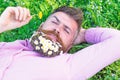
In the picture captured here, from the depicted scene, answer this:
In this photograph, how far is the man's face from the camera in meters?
3.74

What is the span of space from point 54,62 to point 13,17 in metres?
0.49

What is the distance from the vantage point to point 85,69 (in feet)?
11.9

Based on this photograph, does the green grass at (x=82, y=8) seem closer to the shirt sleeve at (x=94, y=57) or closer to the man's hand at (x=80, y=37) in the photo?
the man's hand at (x=80, y=37)

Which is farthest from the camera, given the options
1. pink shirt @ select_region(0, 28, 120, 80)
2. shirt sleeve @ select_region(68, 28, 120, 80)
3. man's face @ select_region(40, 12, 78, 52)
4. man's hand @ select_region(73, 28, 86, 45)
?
man's hand @ select_region(73, 28, 86, 45)

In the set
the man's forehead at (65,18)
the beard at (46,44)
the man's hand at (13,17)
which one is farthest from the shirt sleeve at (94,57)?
the man's hand at (13,17)

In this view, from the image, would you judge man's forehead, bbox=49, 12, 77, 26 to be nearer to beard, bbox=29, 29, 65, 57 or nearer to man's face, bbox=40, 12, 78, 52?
man's face, bbox=40, 12, 78, 52

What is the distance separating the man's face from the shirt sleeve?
0.55 ft

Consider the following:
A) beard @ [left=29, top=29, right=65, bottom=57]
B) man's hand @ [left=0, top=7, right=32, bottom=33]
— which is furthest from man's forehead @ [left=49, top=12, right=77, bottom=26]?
man's hand @ [left=0, top=7, right=32, bottom=33]

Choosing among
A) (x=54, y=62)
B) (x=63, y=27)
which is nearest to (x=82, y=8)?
(x=63, y=27)

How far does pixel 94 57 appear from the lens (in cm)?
367

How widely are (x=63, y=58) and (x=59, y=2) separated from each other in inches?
Result: 51.4

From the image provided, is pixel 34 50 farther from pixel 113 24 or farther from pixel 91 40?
pixel 113 24

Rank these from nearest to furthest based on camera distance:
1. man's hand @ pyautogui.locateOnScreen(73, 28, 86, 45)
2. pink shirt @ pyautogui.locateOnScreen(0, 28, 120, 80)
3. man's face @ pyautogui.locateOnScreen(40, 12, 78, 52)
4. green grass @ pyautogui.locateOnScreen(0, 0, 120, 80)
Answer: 1. pink shirt @ pyautogui.locateOnScreen(0, 28, 120, 80)
2. man's face @ pyautogui.locateOnScreen(40, 12, 78, 52)
3. man's hand @ pyautogui.locateOnScreen(73, 28, 86, 45)
4. green grass @ pyautogui.locateOnScreen(0, 0, 120, 80)

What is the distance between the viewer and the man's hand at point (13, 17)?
3547 millimetres
